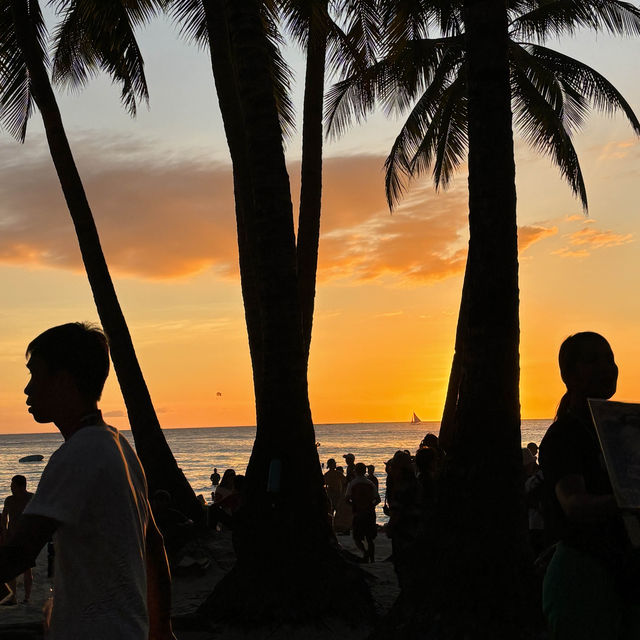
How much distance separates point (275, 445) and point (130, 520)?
655 centimetres

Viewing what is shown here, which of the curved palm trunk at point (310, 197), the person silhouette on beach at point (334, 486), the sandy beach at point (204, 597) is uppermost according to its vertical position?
the curved palm trunk at point (310, 197)

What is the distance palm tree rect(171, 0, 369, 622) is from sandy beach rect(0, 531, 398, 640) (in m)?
0.21

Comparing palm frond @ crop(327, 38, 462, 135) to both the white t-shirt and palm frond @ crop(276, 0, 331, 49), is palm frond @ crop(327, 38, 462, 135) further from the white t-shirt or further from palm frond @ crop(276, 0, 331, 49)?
the white t-shirt

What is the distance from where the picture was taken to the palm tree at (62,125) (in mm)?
13516

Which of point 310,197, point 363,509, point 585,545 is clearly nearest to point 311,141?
point 310,197

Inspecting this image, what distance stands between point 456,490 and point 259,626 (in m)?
2.50

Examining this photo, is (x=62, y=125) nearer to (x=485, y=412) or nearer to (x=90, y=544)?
(x=485, y=412)

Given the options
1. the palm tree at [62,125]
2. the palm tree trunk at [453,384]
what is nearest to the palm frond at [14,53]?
the palm tree at [62,125]

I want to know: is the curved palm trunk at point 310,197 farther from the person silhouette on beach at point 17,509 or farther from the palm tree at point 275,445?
the person silhouette on beach at point 17,509

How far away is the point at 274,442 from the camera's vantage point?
29.2 ft

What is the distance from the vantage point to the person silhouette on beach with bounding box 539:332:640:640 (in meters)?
2.95

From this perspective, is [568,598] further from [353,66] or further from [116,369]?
[353,66]

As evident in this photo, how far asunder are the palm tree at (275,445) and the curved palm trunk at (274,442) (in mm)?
10

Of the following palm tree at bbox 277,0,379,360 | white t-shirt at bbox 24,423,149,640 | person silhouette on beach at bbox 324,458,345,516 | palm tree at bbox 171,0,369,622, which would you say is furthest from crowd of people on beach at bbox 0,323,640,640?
person silhouette on beach at bbox 324,458,345,516
